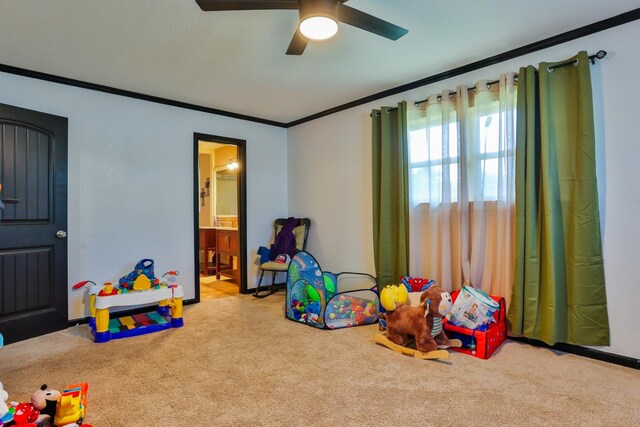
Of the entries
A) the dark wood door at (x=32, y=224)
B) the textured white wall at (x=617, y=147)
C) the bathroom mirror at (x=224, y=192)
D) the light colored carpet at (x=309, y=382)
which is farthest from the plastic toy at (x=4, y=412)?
the bathroom mirror at (x=224, y=192)

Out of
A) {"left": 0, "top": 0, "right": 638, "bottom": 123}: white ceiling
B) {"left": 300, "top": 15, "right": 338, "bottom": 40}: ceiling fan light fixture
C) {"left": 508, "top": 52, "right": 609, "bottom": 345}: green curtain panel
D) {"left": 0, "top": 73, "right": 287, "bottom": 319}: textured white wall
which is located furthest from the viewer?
{"left": 0, "top": 73, "right": 287, "bottom": 319}: textured white wall

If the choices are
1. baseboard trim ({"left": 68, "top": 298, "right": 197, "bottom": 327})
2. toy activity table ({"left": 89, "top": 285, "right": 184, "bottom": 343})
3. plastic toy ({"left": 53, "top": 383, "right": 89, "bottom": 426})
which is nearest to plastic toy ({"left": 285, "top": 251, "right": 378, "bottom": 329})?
toy activity table ({"left": 89, "top": 285, "right": 184, "bottom": 343})

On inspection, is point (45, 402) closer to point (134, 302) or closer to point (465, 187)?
point (134, 302)

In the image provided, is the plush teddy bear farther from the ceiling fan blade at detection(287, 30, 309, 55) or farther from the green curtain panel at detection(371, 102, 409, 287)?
the ceiling fan blade at detection(287, 30, 309, 55)

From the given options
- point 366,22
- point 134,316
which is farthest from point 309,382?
point 134,316

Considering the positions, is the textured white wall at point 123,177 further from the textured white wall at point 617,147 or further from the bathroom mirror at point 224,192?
the textured white wall at point 617,147

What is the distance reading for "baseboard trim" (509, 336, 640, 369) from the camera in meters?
2.29

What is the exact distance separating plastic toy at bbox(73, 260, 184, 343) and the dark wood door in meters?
0.30

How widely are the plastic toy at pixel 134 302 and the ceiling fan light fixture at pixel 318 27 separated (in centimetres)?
250

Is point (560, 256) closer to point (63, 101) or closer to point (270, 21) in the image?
point (270, 21)

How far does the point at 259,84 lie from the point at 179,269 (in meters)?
2.18

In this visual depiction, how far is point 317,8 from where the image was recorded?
175 centimetres

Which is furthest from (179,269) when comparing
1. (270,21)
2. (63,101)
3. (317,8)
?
(317,8)

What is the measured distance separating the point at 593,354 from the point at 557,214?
0.97 metres
